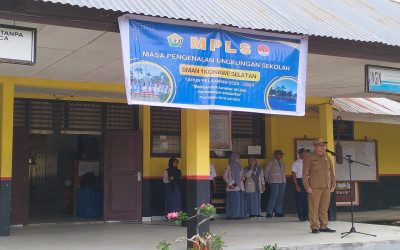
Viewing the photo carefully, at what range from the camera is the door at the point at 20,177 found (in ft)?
38.6

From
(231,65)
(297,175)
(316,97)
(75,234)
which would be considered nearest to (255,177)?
(297,175)

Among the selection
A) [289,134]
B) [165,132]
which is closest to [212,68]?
[165,132]

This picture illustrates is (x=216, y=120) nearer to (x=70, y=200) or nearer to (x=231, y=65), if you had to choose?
(x=70, y=200)

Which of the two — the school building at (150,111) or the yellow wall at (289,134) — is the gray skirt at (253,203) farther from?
the yellow wall at (289,134)

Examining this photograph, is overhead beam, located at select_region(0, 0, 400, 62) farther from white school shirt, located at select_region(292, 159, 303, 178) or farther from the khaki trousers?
white school shirt, located at select_region(292, 159, 303, 178)

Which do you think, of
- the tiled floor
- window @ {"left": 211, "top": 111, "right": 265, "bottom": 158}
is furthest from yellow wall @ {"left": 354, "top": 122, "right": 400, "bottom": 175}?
the tiled floor

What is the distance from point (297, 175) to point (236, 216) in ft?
6.00

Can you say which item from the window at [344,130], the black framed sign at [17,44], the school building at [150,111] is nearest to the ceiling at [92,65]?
the school building at [150,111]

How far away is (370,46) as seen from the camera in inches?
379

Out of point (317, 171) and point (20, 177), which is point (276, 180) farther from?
point (20, 177)

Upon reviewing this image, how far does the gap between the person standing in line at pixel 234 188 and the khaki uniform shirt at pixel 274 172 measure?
92 centimetres

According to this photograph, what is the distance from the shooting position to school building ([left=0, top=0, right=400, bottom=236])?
7.98 metres

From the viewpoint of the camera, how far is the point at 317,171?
10656 millimetres

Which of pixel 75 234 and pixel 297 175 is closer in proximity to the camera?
pixel 75 234
